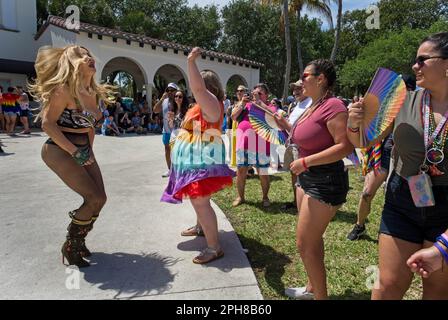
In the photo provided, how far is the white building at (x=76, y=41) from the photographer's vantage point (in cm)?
1566

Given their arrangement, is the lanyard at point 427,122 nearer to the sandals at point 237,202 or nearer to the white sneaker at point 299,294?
the white sneaker at point 299,294

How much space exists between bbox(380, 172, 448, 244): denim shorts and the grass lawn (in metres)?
0.69

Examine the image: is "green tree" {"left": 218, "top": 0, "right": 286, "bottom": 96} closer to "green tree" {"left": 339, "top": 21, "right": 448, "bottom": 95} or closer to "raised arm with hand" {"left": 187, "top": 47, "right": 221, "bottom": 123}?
"green tree" {"left": 339, "top": 21, "right": 448, "bottom": 95}

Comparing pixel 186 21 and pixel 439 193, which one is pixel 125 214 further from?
pixel 186 21

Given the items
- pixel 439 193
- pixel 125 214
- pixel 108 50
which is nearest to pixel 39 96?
pixel 125 214

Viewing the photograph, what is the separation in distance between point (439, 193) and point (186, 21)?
33.6 meters

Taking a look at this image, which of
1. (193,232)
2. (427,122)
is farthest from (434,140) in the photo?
(193,232)

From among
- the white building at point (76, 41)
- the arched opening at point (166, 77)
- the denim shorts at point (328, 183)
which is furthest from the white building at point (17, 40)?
the denim shorts at point (328, 183)

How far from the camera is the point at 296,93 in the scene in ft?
15.6

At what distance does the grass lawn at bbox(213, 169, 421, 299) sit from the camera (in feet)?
10.4

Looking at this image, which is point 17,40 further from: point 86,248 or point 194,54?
point 194,54

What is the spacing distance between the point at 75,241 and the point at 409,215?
269 cm

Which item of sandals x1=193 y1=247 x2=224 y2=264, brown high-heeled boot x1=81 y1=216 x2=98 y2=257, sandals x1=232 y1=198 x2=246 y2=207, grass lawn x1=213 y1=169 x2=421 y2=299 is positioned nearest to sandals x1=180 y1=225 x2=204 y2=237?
grass lawn x1=213 y1=169 x2=421 y2=299

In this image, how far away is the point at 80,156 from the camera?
306cm
